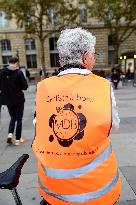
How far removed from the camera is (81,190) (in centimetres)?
193

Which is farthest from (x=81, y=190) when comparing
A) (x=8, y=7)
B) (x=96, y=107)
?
(x=8, y=7)

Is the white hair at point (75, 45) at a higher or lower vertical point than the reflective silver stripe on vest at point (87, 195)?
higher

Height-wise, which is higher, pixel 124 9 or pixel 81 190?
pixel 124 9

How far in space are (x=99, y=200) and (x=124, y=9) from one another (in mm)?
29540

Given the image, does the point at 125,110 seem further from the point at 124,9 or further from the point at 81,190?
the point at 124,9

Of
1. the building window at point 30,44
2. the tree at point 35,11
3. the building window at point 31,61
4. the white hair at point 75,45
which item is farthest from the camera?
the building window at point 31,61

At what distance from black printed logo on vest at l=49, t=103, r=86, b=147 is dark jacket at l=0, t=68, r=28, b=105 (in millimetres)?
4905

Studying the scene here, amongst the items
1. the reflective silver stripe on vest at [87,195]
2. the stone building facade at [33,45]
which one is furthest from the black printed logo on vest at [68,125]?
the stone building facade at [33,45]

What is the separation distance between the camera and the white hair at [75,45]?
6.68 ft

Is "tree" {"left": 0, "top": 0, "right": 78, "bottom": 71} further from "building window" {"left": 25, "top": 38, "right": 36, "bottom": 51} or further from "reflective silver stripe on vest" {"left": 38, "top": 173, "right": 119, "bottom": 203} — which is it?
"reflective silver stripe on vest" {"left": 38, "top": 173, "right": 119, "bottom": 203}

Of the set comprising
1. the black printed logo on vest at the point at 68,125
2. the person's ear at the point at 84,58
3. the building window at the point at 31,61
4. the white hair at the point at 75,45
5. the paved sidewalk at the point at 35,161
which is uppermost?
the white hair at the point at 75,45

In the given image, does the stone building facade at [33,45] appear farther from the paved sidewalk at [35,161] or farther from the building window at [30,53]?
the paved sidewalk at [35,161]

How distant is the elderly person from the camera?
1.91 metres

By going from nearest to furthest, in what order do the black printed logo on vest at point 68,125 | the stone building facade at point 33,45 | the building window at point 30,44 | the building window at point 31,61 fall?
the black printed logo on vest at point 68,125 → the stone building facade at point 33,45 → the building window at point 30,44 → the building window at point 31,61
